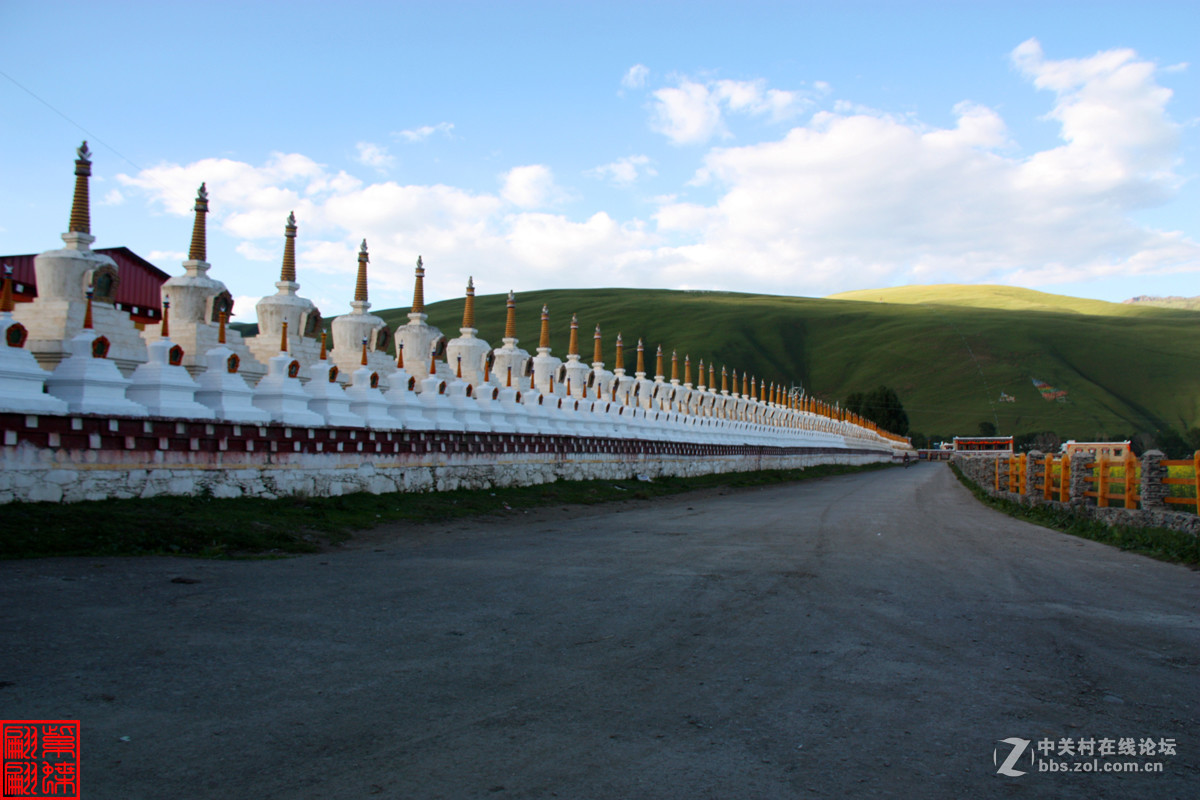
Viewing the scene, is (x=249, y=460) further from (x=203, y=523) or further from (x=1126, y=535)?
(x=1126, y=535)

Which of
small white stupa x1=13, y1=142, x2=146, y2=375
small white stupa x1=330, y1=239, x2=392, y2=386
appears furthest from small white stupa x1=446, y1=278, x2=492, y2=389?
small white stupa x1=13, y1=142, x2=146, y2=375

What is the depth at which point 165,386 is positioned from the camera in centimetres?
1100

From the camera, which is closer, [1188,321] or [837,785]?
[837,785]

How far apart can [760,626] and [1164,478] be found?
10737mm

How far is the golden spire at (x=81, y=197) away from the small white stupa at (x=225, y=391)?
2337 mm

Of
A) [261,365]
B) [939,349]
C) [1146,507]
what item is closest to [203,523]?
[261,365]

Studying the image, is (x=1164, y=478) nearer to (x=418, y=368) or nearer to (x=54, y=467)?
(x=418, y=368)

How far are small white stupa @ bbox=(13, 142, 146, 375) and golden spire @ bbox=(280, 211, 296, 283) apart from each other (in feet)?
→ 12.3

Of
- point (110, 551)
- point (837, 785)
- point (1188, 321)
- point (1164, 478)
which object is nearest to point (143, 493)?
point (110, 551)

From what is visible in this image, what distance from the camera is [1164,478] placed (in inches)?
539

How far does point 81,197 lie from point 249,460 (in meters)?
4.20

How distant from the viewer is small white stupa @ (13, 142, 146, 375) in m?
10.7

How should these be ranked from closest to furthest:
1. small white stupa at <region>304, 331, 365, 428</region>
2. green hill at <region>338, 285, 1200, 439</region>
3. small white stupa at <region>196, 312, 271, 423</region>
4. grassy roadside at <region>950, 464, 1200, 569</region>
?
grassy roadside at <region>950, 464, 1200, 569</region> < small white stupa at <region>196, 312, 271, 423</region> < small white stupa at <region>304, 331, 365, 428</region> < green hill at <region>338, 285, 1200, 439</region>

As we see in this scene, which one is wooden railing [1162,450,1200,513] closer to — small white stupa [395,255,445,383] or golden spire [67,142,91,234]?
small white stupa [395,255,445,383]
